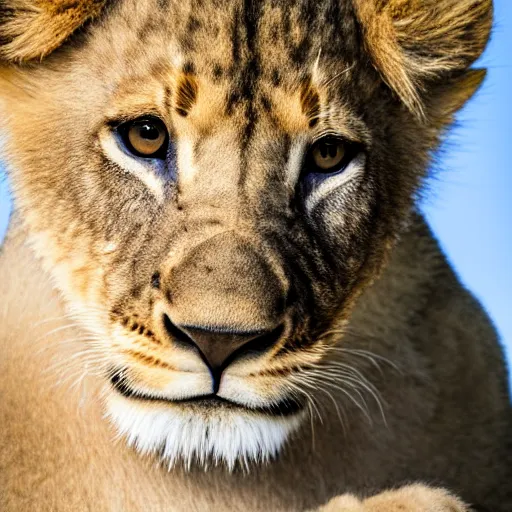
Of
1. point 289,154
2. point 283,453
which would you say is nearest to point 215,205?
point 289,154

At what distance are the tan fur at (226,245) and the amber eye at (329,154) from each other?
30mm

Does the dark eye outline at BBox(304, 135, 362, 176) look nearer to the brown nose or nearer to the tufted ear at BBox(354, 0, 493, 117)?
the tufted ear at BBox(354, 0, 493, 117)

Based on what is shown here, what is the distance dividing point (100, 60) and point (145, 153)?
27 cm

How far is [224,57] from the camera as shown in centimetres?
293

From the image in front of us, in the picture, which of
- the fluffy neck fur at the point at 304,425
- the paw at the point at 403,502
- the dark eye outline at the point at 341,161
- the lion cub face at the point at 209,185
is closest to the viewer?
the lion cub face at the point at 209,185

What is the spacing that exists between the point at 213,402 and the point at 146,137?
2.10ft

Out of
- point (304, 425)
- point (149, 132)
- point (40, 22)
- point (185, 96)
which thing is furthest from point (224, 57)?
point (304, 425)

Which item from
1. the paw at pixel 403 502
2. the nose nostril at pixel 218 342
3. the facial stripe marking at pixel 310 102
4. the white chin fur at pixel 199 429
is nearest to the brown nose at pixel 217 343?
the nose nostril at pixel 218 342

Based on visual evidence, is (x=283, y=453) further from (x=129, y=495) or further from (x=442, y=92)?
(x=442, y=92)

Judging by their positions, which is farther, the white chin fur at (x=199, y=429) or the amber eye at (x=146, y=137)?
the amber eye at (x=146, y=137)

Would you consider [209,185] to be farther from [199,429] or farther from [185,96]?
[199,429]

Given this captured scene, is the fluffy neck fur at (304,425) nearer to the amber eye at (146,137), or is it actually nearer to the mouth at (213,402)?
the mouth at (213,402)

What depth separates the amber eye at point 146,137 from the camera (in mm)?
2939

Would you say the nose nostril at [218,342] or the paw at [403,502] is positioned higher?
the nose nostril at [218,342]
